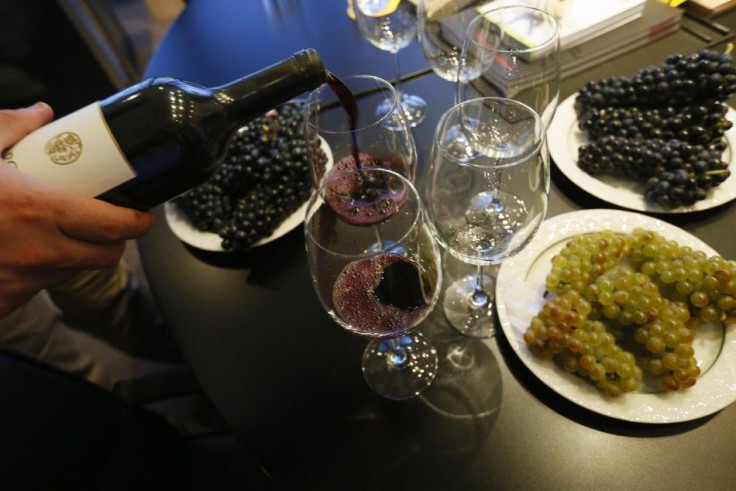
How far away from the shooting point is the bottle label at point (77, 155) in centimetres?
62

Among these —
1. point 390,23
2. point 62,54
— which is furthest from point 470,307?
point 62,54

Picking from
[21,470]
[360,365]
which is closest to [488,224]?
[360,365]

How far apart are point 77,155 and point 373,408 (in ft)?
1.58

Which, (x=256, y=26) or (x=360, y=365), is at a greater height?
(x=256, y=26)

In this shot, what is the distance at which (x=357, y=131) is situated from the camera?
729 millimetres

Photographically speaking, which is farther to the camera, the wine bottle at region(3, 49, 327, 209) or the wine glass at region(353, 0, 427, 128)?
the wine glass at region(353, 0, 427, 128)

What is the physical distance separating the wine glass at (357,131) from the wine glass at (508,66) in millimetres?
133

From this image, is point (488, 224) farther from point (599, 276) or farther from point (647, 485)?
point (647, 485)

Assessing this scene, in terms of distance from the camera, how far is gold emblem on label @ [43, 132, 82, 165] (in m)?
0.62

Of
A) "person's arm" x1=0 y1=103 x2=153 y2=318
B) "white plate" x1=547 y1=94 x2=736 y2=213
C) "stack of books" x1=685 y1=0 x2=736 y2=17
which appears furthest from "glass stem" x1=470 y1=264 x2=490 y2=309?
"stack of books" x1=685 y1=0 x2=736 y2=17

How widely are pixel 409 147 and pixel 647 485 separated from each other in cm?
52

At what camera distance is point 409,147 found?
2.53ft

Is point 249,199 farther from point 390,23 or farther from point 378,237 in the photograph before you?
point 390,23

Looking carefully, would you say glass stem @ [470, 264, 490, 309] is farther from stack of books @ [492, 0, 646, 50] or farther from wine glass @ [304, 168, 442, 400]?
stack of books @ [492, 0, 646, 50]
